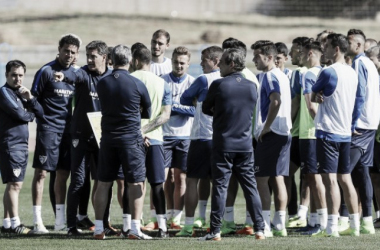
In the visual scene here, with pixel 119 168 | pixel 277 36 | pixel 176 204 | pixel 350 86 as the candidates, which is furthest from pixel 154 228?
pixel 277 36

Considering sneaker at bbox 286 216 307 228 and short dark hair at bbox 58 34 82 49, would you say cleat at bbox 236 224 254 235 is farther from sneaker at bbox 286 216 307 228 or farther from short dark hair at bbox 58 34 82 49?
short dark hair at bbox 58 34 82 49

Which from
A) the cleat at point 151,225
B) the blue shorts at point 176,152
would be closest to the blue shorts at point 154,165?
the blue shorts at point 176,152

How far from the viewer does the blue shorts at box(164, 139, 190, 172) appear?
12.0 m

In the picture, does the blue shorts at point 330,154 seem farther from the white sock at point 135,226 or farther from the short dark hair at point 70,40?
the short dark hair at point 70,40

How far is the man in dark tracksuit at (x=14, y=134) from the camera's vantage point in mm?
11398

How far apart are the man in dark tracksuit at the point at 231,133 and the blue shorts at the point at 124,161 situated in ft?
2.66

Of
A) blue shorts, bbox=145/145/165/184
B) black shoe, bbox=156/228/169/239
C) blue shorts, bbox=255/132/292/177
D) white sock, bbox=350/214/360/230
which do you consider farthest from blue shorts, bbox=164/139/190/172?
white sock, bbox=350/214/360/230

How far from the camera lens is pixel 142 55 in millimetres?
10648

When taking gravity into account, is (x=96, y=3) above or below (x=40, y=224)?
above

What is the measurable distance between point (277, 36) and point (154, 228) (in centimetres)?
2762

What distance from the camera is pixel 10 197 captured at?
37.6 ft

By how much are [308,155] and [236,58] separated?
75.4 inches

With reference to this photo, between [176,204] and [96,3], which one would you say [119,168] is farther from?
[96,3]

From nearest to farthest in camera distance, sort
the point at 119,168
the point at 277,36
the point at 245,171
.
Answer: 1. the point at 245,171
2. the point at 119,168
3. the point at 277,36
